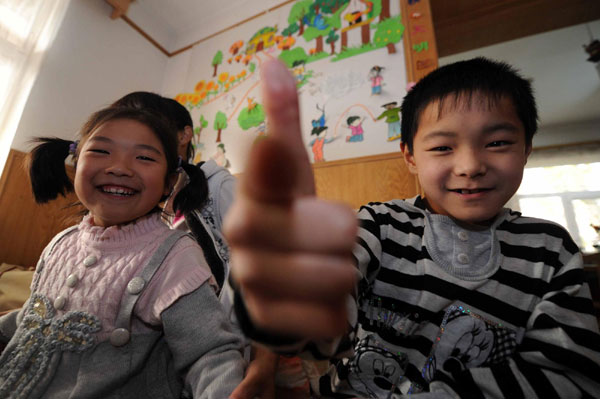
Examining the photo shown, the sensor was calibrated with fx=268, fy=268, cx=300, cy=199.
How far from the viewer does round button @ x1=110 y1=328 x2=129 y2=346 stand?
0.39 meters

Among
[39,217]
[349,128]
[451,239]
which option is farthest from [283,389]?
[39,217]

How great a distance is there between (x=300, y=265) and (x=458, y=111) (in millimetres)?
407

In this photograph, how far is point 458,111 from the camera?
1.37 ft

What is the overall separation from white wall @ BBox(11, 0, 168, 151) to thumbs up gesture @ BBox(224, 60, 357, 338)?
2.14m

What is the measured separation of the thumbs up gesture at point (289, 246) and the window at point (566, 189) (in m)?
4.51

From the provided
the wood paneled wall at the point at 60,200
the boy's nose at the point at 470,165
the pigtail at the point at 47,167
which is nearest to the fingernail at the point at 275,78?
the boy's nose at the point at 470,165

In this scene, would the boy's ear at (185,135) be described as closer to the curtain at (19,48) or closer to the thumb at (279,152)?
the thumb at (279,152)

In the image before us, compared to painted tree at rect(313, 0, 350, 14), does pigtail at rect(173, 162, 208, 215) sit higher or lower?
lower

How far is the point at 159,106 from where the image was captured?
954mm

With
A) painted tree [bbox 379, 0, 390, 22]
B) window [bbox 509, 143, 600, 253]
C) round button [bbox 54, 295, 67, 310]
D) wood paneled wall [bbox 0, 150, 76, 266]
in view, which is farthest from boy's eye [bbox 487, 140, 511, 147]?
window [bbox 509, 143, 600, 253]

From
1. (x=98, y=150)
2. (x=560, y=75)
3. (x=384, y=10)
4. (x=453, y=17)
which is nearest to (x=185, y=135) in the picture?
→ (x=98, y=150)

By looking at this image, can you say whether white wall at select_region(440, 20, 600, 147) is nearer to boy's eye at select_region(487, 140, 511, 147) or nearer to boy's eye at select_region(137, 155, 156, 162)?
boy's eye at select_region(487, 140, 511, 147)

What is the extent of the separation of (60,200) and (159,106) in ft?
4.09

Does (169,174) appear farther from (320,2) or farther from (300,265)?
(320,2)
